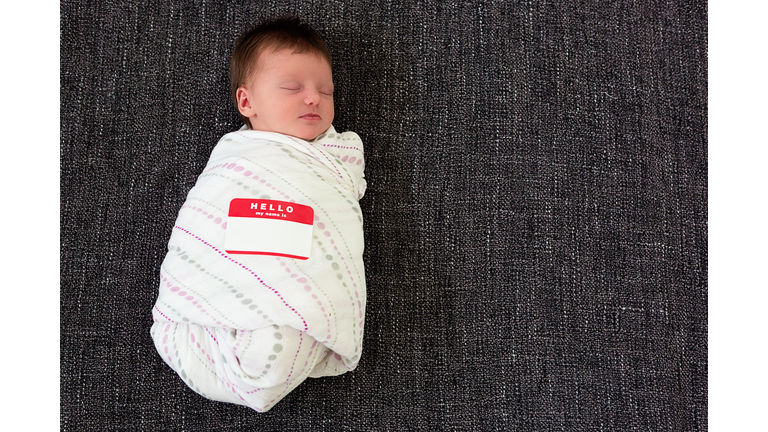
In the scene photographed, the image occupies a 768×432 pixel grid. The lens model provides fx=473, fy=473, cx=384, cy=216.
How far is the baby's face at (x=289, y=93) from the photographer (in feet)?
3.31

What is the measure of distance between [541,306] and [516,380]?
7.1 inches

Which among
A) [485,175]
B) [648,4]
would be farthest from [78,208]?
[648,4]

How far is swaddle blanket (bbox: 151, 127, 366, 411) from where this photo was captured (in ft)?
2.96

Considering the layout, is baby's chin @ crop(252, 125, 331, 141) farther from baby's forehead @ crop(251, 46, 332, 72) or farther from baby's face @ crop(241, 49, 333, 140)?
baby's forehead @ crop(251, 46, 332, 72)

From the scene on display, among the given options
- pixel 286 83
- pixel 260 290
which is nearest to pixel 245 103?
pixel 286 83

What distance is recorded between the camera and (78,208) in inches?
44.8

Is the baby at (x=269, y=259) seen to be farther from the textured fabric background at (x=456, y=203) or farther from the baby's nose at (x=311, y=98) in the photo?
the textured fabric background at (x=456, y=203)

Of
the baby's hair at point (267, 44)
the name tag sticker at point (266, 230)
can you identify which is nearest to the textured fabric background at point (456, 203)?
the baby's hair at point (267, 44)

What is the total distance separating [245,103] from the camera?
1058mm

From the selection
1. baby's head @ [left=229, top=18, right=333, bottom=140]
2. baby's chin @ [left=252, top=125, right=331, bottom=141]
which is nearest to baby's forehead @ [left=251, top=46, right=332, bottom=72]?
baby's head @ [left=229, top=18, right=333, bottom=140]

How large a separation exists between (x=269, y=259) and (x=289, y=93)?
14.1 inches

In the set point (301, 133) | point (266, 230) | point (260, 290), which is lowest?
point (260, 290)

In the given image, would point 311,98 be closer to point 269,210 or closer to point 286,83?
point 286,83

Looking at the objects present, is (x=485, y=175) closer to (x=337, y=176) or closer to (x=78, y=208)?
(x=337, y=176)
